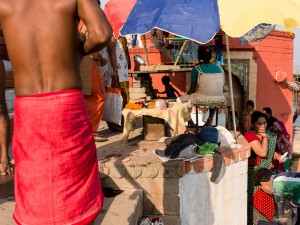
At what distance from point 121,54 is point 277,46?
8.42 m

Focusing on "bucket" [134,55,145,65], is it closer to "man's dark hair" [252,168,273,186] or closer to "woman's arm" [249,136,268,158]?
"woman's arm" [249,136,268,158]

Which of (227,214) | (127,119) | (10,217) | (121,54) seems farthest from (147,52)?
(10,217)

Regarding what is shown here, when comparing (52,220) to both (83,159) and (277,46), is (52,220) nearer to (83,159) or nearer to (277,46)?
(83,159)

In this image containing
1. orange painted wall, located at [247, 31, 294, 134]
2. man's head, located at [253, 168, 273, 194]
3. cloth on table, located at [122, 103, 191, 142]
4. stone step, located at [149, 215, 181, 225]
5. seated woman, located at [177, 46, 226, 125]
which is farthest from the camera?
orange painted wall, located at [247, 31, 294, 134]

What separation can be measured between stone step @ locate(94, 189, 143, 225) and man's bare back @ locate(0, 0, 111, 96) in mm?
1722

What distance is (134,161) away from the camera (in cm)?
406

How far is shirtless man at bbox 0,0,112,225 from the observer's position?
1825 millimetres

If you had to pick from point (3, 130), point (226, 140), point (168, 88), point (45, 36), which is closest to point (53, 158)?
point (45, 36)

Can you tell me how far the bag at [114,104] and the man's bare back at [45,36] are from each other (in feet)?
12.5

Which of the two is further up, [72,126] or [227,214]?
[72,126]

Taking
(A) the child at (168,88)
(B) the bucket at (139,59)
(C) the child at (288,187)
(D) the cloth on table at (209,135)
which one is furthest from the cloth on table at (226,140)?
(B) the bucket at (139,59)

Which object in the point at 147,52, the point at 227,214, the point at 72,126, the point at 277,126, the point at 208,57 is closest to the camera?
the point at 72,126

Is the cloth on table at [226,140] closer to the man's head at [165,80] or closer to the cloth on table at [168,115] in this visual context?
the cloth on table at [168,115]

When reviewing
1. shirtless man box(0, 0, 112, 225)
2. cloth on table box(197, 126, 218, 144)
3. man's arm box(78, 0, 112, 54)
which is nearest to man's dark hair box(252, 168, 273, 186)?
cloth on table box(197, 126, 218, 144)
